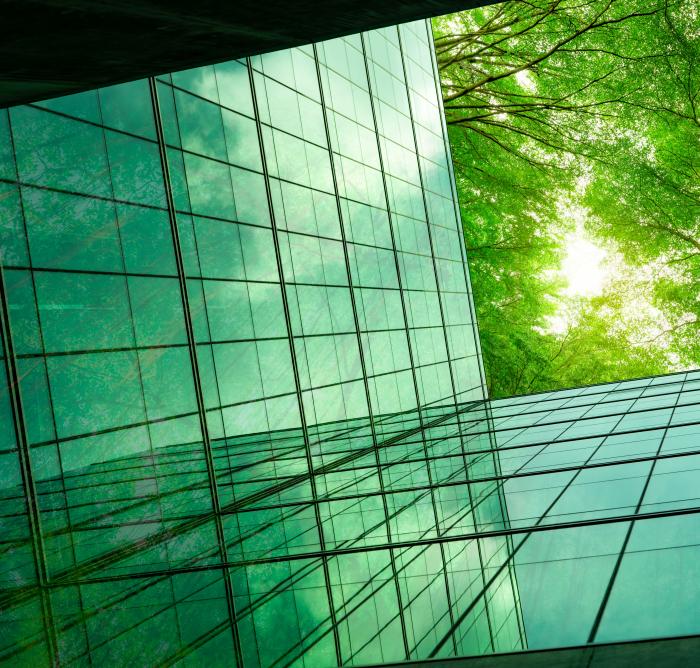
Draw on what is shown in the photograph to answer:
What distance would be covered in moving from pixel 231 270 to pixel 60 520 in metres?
5.83

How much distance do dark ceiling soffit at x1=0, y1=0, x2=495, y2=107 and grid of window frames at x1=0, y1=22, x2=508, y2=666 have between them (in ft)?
13.5

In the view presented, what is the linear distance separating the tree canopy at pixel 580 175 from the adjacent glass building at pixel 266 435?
16.8m

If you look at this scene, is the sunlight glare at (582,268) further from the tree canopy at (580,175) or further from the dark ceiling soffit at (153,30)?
the dark ceiling soffit at (153,30)

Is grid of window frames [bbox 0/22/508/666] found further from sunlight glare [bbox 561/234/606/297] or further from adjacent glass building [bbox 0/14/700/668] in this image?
sunlight glare [bbox 561/234/606/297]

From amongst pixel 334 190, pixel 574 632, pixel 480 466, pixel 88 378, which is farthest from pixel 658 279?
pixel 574 632

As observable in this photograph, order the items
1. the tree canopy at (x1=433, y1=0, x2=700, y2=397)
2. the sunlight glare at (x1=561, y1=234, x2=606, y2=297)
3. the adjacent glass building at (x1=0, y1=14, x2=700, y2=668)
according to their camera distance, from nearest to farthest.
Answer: the adjacent glass building at (x1=0, y1=14, x2=700, y2=668)
the tree canopy at (x1=433, y1=0, x2=700, y2=397)
the sunlight glare at (x1=561, y1=234, x2=606, y2=297)

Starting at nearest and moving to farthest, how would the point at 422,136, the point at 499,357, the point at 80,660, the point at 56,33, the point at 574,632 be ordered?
the point at 56,33 → the point at 574,632 → the point at 80,660 → the point at 422,136 → the point at 499,357

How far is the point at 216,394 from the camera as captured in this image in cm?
1530

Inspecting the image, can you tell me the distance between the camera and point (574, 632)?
6121mm

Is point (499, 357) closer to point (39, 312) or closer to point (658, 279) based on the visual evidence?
point (658, 279)

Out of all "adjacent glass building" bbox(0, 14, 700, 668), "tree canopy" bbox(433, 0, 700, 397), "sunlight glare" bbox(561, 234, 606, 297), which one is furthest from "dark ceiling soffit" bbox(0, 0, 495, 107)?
"sunlight glare" bbox(561, 234, 606, 297)

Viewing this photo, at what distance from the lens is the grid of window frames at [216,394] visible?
771 cm

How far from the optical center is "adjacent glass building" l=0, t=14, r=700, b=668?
7.27 m

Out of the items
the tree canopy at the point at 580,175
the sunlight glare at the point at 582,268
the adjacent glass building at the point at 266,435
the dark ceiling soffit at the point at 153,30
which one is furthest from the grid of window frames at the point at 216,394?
the sunlight glare at the point at 582,268
